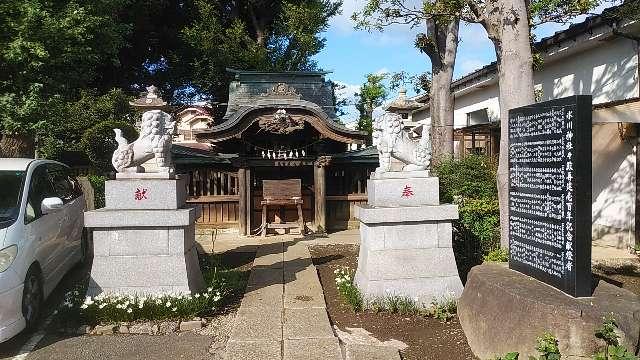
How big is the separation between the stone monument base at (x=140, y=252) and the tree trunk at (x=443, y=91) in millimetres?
9132

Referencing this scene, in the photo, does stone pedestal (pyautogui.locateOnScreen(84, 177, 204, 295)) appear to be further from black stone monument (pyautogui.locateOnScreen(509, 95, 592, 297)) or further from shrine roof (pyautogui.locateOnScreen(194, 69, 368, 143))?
shrine roof (pyautogui.locateOnScreen(194, 69, 368, 143))

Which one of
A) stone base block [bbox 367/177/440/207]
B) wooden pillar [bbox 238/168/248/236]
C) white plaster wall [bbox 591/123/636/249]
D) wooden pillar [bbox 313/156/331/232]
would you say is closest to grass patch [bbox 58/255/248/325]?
stone base block [bbox 367/177/440/207]

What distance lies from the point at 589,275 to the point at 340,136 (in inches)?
340

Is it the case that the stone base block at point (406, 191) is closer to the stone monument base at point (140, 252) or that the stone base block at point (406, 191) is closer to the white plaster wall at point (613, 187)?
the stone monument base at point (140, 252)

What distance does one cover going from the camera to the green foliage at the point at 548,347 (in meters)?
3.91

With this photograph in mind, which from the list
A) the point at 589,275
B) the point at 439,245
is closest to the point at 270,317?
the point at 439,245

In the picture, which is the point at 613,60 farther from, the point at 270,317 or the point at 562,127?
the point at 270,317

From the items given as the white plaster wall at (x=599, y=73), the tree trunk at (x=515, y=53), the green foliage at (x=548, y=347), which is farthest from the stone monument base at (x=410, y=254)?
the white plaster wall at (x=599, y=73)

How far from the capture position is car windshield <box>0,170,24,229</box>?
5668 millimetres

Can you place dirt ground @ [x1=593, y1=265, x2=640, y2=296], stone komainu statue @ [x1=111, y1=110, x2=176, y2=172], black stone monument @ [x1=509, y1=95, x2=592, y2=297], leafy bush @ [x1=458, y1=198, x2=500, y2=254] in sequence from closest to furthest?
black stone monument @ [x1=509, y1=95, x2=592, y2=297], stone komainu statue @ [x1=111, y1=110, x2=176, y2=172], dirt ground @ [x1=593, y1=265, x2=640, y2=296], leafy bush @ [x1=458, y1=198, x2=500, y2=254]

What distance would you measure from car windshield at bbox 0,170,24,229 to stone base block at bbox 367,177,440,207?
170 inches

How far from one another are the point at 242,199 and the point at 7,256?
27.3ft

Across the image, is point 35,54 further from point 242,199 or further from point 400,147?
point 400,147

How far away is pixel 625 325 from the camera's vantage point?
4.07 metres
